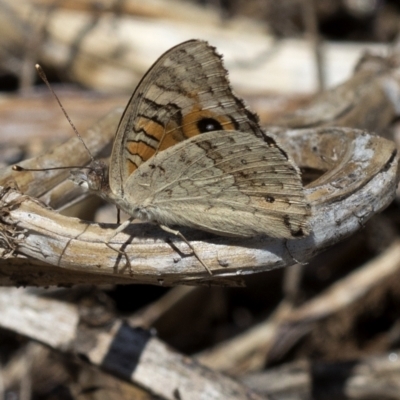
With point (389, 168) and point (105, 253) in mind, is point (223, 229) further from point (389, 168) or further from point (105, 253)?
point (389, 168)

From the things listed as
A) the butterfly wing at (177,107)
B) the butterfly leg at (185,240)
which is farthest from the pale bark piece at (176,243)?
the butterfly wing at (177,107)

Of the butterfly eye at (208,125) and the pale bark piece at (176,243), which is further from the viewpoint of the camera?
the butterfly eye at (208,125)

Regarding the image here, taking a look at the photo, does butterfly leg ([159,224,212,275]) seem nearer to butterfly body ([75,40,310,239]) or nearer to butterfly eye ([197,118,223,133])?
butterfly body ([75,40,310,239])

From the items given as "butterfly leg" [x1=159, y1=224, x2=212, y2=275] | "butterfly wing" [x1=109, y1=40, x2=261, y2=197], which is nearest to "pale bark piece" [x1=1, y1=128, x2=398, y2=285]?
"butterfly leg" [x1=159, y1=224, x2=212, y2=275]

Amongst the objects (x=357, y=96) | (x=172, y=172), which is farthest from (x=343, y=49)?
(x=172, y=172)

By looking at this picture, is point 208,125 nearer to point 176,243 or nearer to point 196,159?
point 196,159

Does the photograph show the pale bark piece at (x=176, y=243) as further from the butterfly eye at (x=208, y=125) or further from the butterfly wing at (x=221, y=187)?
the butterfly eye at (x=208, y=125)

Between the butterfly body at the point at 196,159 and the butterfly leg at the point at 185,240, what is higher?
the butterfly body at the point at 196,159
